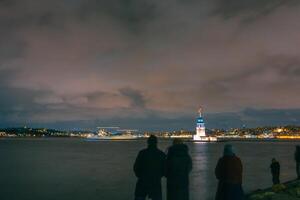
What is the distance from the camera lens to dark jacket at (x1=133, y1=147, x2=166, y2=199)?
37.8 feet

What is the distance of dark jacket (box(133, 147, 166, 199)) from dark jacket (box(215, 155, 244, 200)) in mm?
1645

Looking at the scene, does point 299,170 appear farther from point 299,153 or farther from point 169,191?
point 169,191

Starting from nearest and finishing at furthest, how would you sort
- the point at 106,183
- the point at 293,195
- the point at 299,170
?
the point at 293,195, the point at 299,170, the point at 106,183

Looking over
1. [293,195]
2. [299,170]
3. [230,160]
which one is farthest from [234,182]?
[299,170]

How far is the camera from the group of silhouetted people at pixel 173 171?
1153 cm

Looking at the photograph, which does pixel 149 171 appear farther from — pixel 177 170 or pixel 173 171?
pixel 177 170

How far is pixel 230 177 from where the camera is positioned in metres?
11.6

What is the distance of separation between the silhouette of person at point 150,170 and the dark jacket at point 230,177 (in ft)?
5.32

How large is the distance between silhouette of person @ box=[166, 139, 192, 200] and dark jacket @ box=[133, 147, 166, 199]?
0.94ft

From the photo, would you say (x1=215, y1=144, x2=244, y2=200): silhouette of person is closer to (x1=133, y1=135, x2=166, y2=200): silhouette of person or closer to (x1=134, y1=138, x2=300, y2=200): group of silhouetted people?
(x1=134, y1=138, x2=300, y2=200): group of silhouetted people

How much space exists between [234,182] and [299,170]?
64.0 feet

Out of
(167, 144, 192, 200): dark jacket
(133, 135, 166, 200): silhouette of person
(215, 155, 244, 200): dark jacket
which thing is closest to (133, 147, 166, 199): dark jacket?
(133, 135, 166, 200): silhouette of person

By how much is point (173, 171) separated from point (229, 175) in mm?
1489

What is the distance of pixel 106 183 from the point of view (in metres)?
46.0
